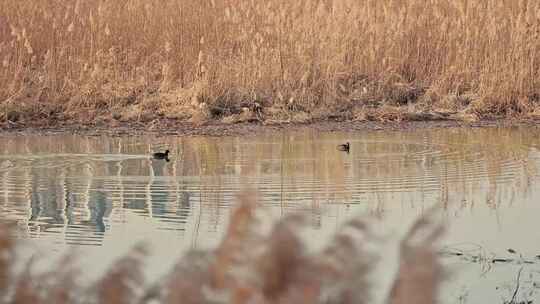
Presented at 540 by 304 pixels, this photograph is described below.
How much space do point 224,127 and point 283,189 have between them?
422 centimetres

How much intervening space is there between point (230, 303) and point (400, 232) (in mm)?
4364

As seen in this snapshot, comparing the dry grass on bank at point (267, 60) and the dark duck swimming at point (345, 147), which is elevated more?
the dry grass on bank at point (267, 60)

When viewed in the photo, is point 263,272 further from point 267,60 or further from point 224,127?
point 267,60

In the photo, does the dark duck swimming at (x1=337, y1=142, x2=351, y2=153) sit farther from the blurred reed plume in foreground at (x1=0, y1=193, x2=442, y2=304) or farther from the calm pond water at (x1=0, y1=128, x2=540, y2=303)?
the blurred reed plume in foreground at (x1=0, y1=193, x2=442, y2=304)

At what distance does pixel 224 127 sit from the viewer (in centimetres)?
1324

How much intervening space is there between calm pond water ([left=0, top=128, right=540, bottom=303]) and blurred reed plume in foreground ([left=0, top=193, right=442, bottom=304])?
2237 mm

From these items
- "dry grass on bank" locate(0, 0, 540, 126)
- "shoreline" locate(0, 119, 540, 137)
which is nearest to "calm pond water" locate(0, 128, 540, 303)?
"shoreline" locate(0, 119, 540, 137)

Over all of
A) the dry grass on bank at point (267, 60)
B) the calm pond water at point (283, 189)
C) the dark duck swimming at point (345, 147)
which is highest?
the dry grass on bank at point (267, 60)

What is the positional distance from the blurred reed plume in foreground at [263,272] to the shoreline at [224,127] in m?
9.39

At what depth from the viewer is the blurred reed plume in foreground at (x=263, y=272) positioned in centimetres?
292

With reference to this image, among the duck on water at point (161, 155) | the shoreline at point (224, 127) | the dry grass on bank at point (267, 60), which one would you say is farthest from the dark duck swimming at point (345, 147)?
the dry grass on bank at point (267, 60)

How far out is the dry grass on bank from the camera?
1384 cm

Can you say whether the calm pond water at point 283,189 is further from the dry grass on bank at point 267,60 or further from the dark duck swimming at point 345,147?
the dry grass on bank at point 267,60

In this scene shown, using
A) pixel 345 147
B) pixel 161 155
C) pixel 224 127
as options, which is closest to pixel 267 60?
pixel 224 127
